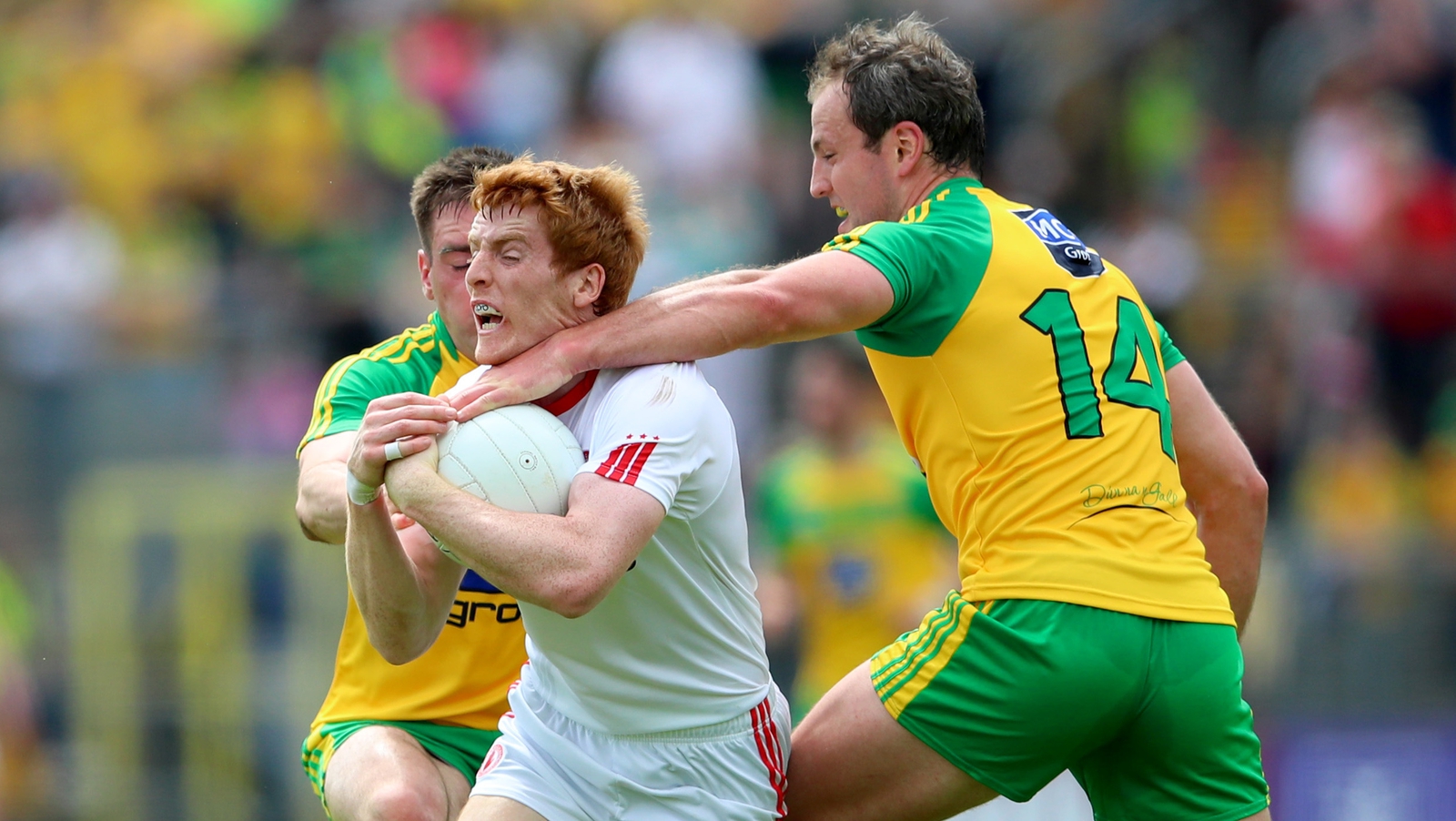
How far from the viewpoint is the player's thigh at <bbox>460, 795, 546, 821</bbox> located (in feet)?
13.0

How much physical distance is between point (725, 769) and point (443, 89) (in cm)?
972

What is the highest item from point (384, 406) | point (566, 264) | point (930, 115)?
point (930, 115)

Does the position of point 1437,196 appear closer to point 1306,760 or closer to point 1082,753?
point 1306,760

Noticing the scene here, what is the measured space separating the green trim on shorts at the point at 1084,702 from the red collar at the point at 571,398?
41.9 inches

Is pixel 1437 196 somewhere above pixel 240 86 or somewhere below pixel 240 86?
below

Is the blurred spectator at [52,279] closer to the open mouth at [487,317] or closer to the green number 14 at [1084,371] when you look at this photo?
the open mouth at [487,317]

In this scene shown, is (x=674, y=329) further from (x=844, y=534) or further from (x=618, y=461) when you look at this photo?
(x=844, y=534)

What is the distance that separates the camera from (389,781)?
15.1 feet

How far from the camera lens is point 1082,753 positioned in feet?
14.1

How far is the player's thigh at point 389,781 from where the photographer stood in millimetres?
4539

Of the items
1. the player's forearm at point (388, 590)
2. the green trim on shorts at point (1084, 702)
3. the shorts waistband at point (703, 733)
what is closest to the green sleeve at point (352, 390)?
the player's forearm at point (388, 590)

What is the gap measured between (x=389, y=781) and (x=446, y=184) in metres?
1.70

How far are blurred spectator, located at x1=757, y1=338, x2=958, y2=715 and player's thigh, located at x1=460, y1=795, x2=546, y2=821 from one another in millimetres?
4309

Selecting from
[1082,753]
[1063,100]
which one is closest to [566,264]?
[1082,753]
